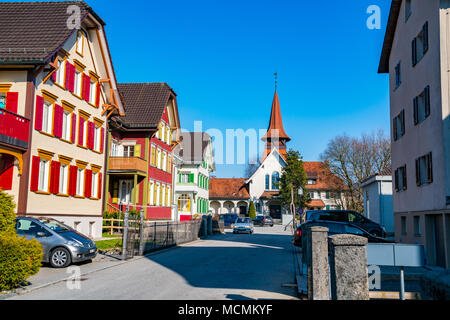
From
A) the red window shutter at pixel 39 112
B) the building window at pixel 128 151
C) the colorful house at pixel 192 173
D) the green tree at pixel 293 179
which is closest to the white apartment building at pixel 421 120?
the red window shutter at pixel 39 112

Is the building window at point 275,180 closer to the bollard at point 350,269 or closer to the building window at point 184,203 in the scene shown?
the building window at point 184,203

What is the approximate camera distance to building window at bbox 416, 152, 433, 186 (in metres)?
18.7

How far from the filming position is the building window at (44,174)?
22.2 metres

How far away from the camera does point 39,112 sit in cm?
2130

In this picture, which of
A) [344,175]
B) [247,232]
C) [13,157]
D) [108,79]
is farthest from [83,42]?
[344,175]

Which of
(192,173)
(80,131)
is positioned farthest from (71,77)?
(192,173)

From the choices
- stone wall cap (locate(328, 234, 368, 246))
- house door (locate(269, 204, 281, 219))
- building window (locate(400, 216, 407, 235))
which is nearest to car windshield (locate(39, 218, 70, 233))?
stone wall cap (locate(328, 234, 368, 246))

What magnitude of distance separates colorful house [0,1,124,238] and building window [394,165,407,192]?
1735cm

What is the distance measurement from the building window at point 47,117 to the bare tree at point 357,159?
114 feet

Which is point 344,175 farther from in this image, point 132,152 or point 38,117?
point 38,117

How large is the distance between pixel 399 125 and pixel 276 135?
208 ft

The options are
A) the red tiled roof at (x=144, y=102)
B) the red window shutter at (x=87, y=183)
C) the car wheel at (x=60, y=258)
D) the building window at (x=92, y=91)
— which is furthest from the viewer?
the red tiled roof at (x=144, y=102)

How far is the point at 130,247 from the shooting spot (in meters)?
18.2

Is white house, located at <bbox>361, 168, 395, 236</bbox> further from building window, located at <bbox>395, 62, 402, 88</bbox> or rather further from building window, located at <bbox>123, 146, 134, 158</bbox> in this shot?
building window, located at <bbox>123, 146, 134, 158</bbox>
